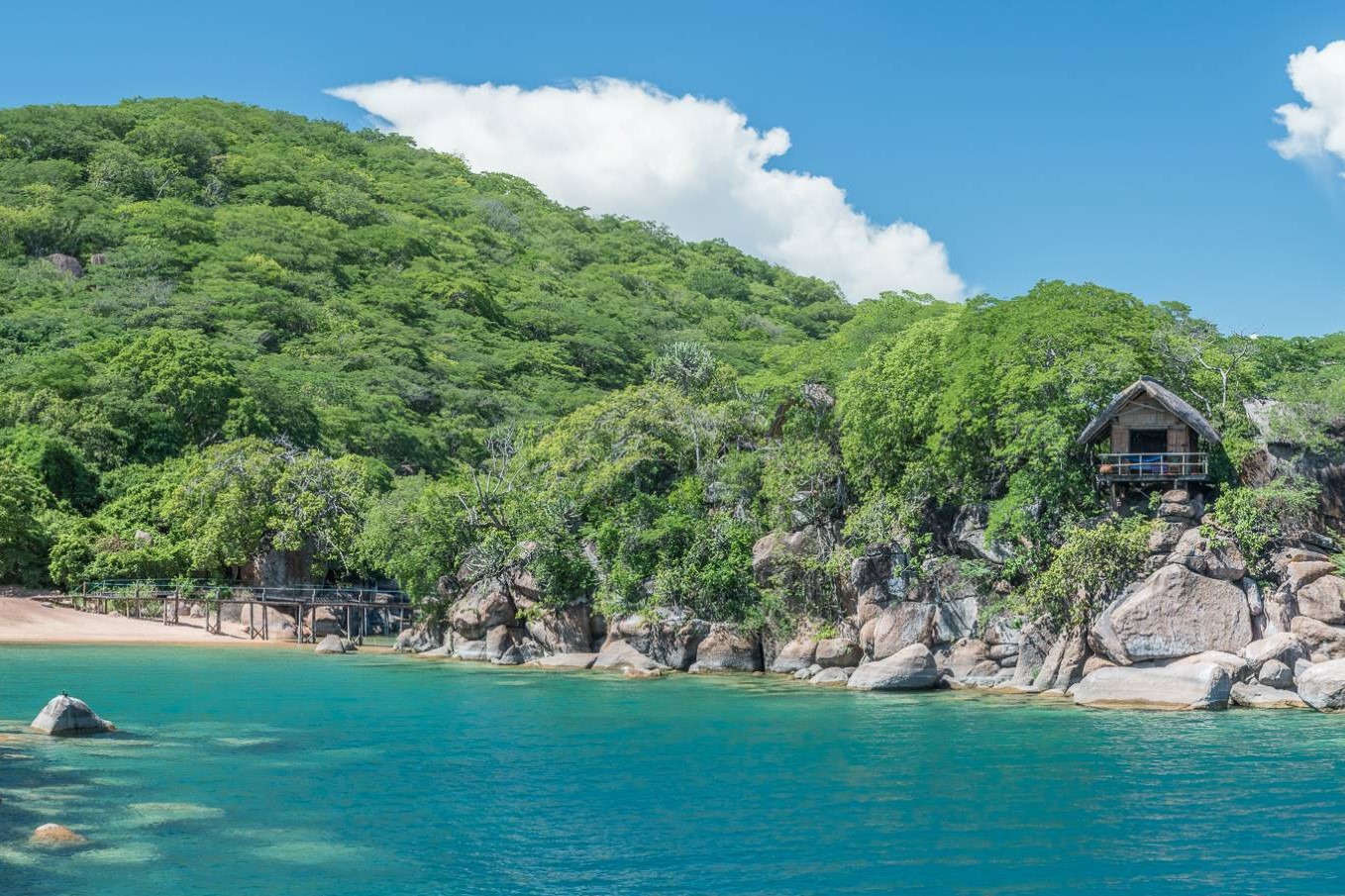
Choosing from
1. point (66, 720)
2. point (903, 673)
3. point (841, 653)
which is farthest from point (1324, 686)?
point (66, 720)

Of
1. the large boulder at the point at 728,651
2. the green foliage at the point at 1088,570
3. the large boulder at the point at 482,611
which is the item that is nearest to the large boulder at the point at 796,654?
the large boulder at the point at 728,651

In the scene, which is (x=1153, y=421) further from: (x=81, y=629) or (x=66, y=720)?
(x=81, y=629)

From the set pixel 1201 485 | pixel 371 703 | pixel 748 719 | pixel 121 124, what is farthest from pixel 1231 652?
pixel 121 124

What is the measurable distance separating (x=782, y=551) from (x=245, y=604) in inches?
1135

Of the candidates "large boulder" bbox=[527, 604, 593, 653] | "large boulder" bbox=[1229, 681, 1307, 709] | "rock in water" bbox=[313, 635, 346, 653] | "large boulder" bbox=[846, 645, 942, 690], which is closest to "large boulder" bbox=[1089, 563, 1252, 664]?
"large boulder" bbox=[1229, 681, 1307, 709]

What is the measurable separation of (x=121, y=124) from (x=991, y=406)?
10923 centimetres

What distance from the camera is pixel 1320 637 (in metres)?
28.8

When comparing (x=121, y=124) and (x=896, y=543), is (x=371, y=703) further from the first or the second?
(x=121, y=124)

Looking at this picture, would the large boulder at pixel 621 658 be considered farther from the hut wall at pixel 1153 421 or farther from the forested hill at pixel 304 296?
the forested hill at pixel 304 296

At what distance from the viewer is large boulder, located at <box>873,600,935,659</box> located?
34.7 metres

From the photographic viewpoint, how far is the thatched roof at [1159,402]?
32156 mm

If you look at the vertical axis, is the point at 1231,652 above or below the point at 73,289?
below

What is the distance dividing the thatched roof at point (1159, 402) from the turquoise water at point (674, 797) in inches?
338

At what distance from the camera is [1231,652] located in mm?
29062
